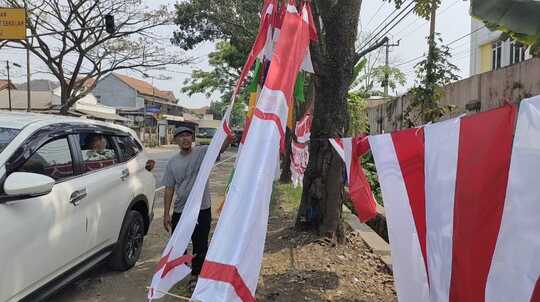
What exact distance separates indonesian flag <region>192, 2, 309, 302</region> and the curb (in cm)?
302

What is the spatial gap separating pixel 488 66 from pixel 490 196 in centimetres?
2990

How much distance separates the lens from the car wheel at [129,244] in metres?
5.72

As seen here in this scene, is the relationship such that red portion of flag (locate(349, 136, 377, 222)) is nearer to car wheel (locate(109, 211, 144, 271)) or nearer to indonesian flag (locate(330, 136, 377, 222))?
indonesian flag (locate(330, 136, 377, 222))

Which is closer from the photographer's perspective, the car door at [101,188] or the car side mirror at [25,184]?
the car side mirror at [25,184]

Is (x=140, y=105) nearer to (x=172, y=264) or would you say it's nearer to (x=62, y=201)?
(x=62, y=201)

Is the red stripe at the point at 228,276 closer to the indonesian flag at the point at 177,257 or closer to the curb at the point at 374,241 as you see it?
the indonesian flag at the point at 177,257

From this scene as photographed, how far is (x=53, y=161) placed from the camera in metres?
4.49

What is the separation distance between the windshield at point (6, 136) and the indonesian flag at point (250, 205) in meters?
2.08

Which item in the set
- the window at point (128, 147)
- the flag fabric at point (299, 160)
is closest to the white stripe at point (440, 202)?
the window at point (128, 147)

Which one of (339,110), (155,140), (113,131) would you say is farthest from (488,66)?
(155,140)

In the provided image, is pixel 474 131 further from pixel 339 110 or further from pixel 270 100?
pixel 339 110

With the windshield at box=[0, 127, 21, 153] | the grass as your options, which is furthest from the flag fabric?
the windshield at box=[0, 127, 21, 153]

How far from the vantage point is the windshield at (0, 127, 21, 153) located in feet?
13.1

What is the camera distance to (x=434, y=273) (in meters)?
2.74
